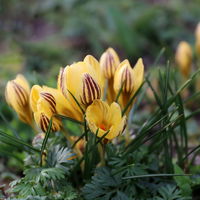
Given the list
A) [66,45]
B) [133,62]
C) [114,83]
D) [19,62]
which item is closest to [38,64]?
[19,62]

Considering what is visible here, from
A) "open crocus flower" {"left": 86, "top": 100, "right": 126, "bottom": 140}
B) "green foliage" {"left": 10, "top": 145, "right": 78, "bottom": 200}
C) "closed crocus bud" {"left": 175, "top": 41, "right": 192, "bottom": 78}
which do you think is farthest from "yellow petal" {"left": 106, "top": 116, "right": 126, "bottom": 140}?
"closed crocus bud" {"left": 175, "top": 41, "right": 192, "bottom": 78}

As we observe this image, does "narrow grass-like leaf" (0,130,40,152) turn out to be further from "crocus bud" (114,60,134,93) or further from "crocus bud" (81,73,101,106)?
"crocus bud" (114,60,134,93)

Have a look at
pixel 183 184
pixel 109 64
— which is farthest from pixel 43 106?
pixel 183 184

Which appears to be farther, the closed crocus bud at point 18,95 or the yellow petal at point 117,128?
the closed crocus bud at point 18,95

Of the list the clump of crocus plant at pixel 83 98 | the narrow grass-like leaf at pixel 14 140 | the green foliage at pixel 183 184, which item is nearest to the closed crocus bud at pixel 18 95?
the clump of crocus plant at pixel 83 98

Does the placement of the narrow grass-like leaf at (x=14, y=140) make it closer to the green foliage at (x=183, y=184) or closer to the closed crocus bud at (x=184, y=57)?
the green foliage at (x=183, y=184)

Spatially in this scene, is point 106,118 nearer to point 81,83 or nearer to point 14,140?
point 81,83
